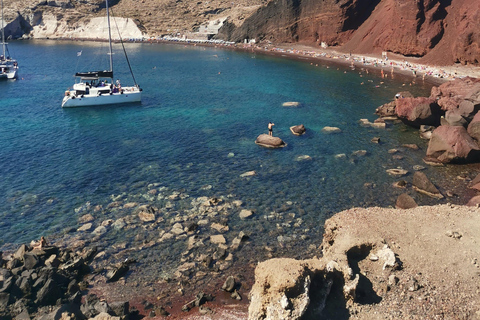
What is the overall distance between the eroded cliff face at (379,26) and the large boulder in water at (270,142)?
52.8m

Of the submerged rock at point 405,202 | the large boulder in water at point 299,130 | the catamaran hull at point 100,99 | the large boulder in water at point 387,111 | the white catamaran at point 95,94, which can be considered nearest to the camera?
the submerged rock at point 405,202

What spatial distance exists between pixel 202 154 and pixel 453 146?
2629 cm

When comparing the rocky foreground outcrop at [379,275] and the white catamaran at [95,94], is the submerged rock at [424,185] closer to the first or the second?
the rocky foreground outcrop at [379,275]

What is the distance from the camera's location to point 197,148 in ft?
150

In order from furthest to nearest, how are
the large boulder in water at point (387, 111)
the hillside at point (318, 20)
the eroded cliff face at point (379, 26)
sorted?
the hillside at point (318, 20) → the eroded cliff face at point (379, 26) → the large boulder in water at point (387, 111)

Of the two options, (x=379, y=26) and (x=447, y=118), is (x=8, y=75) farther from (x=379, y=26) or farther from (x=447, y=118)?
(x=379, y=26)

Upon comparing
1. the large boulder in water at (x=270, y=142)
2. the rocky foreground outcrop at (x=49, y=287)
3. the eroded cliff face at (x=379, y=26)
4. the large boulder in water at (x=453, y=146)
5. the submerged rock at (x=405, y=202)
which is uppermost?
the eroded cliff face at (x=379, y=26)

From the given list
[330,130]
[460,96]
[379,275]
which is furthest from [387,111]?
[379,275]

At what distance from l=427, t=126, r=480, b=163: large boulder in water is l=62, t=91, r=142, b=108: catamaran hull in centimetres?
4403

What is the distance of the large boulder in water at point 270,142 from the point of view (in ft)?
151

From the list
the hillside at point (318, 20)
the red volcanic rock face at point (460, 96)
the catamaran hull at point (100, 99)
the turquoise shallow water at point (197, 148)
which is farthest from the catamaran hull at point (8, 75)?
the red volcanic rock face at point (460, 96)

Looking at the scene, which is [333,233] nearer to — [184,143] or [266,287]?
[266,287]

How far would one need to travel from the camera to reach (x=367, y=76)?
85.7m

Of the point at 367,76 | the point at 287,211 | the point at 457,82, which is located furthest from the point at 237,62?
the point at 287,211
